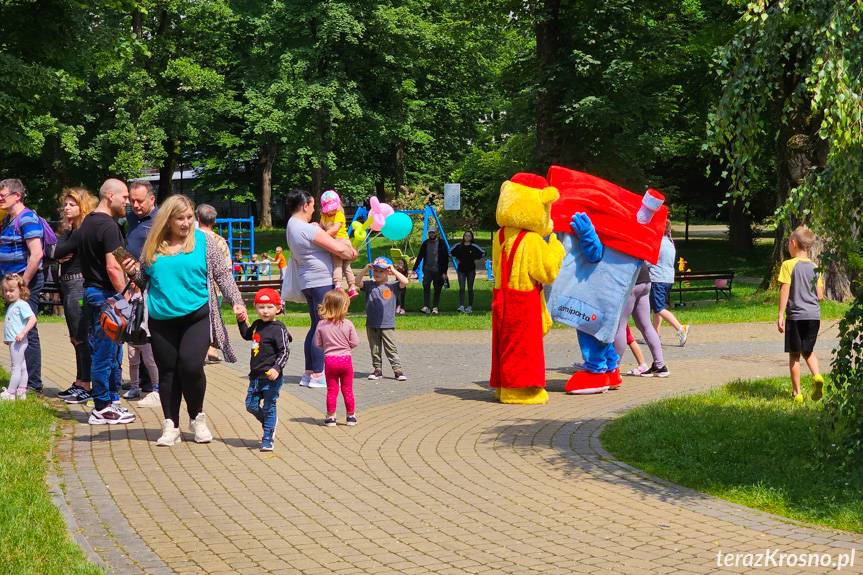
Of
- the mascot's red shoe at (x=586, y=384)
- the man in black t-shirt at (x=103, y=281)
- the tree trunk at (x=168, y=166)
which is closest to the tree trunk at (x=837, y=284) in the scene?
the mascot's red shoe at (x=586, y=384)

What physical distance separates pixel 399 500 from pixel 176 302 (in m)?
2.45

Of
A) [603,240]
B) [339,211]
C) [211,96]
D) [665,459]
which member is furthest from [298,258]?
→ [211,96]

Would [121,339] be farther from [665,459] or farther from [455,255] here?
[455,255]

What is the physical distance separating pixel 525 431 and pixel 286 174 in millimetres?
45488

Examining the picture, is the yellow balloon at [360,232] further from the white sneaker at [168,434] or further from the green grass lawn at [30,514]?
the white sneaker at [168,434]

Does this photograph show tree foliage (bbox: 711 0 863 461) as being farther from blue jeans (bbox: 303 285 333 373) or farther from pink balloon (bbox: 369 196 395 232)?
pink balloon (bbox: 369 196 395 232)

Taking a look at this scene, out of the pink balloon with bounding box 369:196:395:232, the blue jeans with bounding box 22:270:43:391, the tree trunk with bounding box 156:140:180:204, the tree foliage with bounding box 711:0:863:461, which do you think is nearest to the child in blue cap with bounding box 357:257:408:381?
the blue jeans with bounding box 22:270:43:391

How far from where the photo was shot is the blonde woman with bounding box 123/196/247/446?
7199mm

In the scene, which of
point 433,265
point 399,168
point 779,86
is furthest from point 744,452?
point 399,168

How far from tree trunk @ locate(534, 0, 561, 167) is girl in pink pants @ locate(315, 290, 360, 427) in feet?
45.2

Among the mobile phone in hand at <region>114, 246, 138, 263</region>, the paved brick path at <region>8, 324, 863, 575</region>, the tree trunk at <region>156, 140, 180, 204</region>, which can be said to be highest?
the tree trunk at <region>156, 140, 180, 204</region>

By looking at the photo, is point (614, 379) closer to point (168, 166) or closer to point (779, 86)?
point (779, 86)

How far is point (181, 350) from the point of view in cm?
721

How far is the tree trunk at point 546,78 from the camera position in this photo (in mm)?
20859
